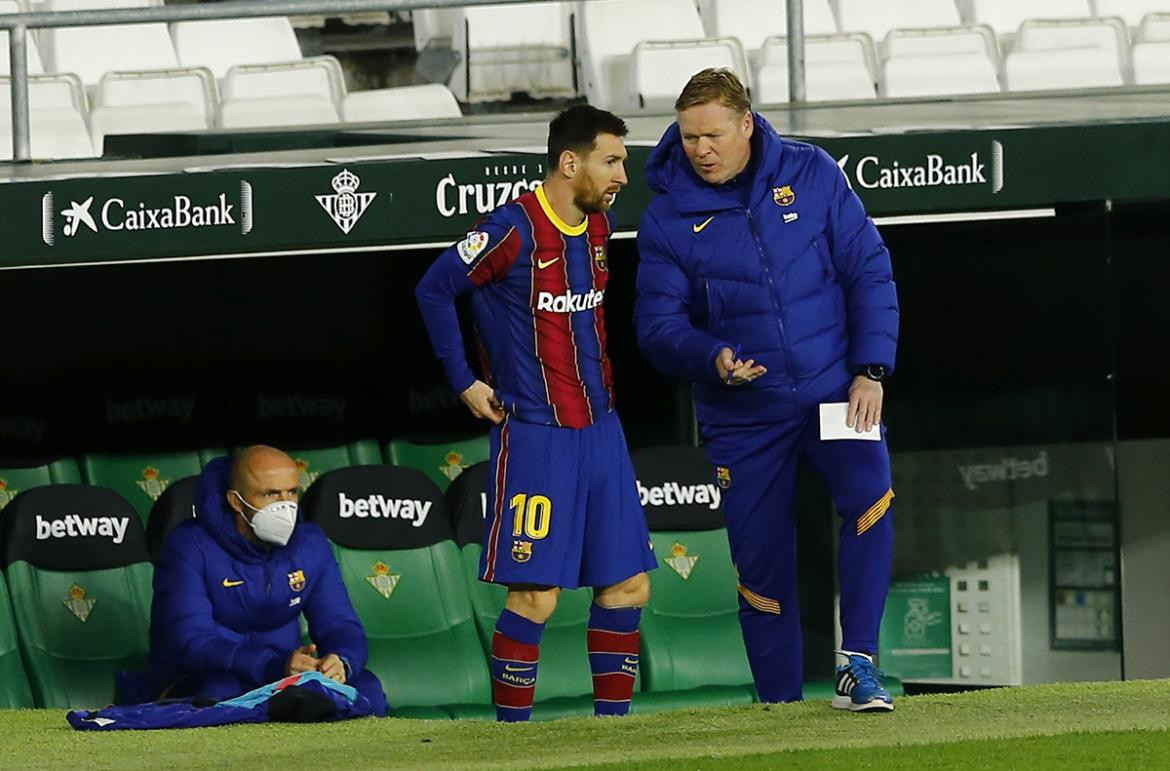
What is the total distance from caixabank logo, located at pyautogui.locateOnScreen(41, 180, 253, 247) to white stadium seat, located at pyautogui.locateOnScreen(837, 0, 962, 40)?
201 inches

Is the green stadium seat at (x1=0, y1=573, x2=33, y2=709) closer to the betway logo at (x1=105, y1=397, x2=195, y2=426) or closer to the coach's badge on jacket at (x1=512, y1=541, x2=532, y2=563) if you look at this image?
the betway logo at (x1=105, y1=397, x2=195, y2=426)

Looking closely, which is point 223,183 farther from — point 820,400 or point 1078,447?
point 1078,447

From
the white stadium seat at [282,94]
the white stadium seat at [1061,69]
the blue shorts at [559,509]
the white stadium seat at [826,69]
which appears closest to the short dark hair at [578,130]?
the blue shorts at [559,509]

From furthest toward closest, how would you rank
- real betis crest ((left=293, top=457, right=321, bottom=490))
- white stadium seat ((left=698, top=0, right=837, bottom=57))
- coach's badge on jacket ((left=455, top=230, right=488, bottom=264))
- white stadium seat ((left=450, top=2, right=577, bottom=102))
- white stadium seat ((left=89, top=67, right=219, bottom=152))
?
white stadium seat ((left=698, top=0, right=837, bottom=57)) → white stadium seat ((left=450, top=2, right=577, bottom=102)) → white stadium seat ((left=89, top=67, right=219, bottom=152)) → real betis crest ((left=293, top=457, right=321, bottom=490)) → coach's badge on jacket ((left=455, top=230, right=488, bottom=264))

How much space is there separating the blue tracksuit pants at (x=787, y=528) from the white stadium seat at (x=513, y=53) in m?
5.91

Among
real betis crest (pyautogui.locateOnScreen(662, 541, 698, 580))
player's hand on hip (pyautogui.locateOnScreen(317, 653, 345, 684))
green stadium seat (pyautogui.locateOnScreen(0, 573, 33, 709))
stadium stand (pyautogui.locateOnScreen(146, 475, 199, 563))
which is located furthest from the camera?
real betis crest (pyautogui.locateOnScreen(662, 541, 698, 580))

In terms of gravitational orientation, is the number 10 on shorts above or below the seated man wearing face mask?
above

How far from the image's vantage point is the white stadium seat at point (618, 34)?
10.8 metres

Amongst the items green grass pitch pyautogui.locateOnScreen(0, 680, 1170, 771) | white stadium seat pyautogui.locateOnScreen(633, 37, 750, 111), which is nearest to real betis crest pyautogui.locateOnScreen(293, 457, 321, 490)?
white stadium seat pyautogui.locateOnScreen(633, 37, 750, 111)

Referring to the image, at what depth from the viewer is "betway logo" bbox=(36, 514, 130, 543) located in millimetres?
7867

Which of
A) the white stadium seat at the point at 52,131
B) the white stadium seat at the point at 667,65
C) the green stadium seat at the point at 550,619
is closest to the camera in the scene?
the green stadium seat at the point at 550,619

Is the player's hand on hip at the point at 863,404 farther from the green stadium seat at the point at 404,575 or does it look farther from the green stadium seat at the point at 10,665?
the green stadium seat at the point at 10,665

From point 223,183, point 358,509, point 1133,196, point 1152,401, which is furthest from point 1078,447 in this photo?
point 223,183

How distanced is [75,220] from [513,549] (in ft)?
7.60
